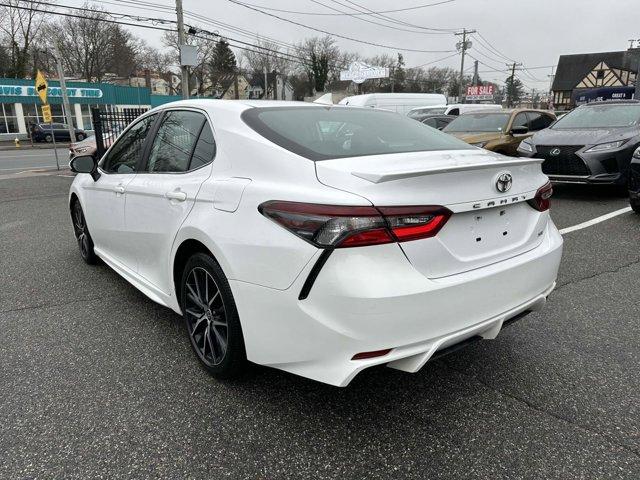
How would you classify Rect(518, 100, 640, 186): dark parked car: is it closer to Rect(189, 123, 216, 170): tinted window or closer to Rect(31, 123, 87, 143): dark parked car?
Rect(189, 123, 216, 170): tinted window

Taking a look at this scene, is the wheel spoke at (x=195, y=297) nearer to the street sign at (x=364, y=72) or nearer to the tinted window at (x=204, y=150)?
the tinted window at (x=204, y=150)

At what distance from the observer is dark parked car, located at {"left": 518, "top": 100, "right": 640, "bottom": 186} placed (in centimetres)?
761

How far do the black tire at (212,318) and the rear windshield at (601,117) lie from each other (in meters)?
8.20

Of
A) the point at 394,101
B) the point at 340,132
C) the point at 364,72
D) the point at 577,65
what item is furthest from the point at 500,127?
the point at 577,65

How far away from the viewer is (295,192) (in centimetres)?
213

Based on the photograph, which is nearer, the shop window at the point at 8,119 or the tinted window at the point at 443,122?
the tinted window at the point at 443,122

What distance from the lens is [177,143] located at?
10.3 feet

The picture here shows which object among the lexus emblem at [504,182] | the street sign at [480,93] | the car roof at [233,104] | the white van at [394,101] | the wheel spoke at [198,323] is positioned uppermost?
the street sign at [480,93]

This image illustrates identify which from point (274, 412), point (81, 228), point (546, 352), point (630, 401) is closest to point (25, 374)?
point (274, 412)

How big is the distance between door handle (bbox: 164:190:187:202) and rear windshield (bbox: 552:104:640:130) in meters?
8.13

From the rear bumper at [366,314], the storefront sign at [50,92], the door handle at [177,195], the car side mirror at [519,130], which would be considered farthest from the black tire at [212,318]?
the storefront sign at [50,92]

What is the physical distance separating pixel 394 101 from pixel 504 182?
23394 millimetres

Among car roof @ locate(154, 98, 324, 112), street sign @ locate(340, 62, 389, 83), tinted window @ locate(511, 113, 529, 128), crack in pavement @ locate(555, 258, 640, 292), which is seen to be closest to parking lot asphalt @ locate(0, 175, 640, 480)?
crack in pavement @ locate(555, 258, 640, 292)

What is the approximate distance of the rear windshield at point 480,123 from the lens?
1018 centimetres
